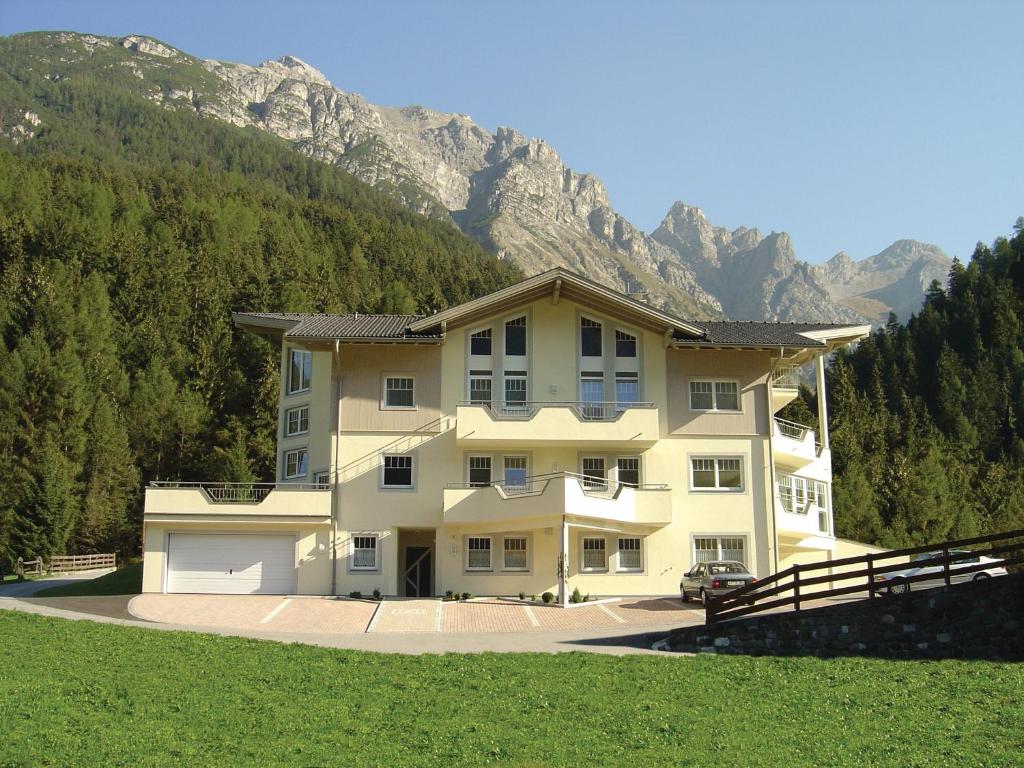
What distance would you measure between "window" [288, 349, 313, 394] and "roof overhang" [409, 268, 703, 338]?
4659 millimetres

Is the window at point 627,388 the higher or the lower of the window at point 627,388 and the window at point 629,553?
the higher

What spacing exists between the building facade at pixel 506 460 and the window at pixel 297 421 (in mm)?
95

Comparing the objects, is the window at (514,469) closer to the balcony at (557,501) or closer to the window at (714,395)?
the balcony at (557,501)

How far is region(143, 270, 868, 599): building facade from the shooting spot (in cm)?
3528

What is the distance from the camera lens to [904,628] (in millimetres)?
19562

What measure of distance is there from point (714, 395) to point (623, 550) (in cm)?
684

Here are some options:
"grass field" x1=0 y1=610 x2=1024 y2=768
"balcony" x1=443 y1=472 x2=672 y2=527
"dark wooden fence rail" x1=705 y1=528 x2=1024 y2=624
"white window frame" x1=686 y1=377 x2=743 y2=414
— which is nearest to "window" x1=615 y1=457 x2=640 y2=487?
"balcony" x1=443 y1=472 x2=672 y2=527

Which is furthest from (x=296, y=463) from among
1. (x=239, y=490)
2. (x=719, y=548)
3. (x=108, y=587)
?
(x=719, y=548)

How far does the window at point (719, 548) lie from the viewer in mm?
36750

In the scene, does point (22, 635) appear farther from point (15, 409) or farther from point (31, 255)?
point (31, 255)

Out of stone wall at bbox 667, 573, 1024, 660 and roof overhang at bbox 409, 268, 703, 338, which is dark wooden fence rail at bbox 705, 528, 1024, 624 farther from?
roof overhang at bbox 409, 268, 703, 338

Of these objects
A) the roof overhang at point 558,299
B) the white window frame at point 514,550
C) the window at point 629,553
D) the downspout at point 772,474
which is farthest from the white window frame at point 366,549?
the downspout at point 772,474

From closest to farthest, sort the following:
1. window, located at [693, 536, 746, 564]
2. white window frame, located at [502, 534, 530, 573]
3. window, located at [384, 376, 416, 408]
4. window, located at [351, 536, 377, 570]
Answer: window, located at [351, 536, 377, 570] → white window frame, located at [502, 534, 530, 573] → window, located at [693, 536, 746, 564] → window, located at [384, 376, 416, 408]

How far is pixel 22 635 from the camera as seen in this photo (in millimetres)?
21672
